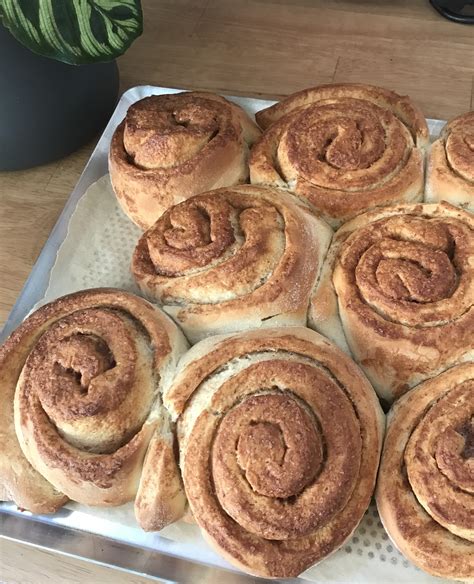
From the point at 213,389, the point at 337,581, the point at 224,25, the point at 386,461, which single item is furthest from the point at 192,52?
the point at 337,581

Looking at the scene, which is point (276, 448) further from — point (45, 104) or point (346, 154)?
point (45, 104)

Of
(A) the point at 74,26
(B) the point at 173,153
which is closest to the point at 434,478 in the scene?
(B) the point at 173,153

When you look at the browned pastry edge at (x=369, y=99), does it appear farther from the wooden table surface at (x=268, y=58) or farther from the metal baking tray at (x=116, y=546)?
the metal baking tray at (x=116, y=546)

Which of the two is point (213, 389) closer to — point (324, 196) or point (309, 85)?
point (324, 196)

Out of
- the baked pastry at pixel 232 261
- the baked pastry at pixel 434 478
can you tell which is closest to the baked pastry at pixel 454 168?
the baked pastry at pixel 232 261

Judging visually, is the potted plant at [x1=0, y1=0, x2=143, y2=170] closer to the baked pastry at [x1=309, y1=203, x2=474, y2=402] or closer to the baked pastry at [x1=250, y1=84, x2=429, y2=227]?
the baked pastry at [x1=250, y1=84, x2=429, y2=227]

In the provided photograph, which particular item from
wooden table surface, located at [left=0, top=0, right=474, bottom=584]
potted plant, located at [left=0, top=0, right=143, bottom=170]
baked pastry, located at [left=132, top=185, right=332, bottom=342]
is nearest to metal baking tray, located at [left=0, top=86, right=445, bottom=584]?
baked pastry, located at [left=132, top=185, right=332, bottom=342]
